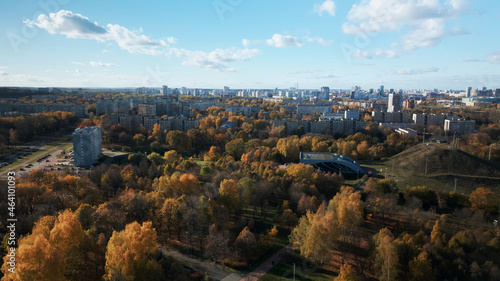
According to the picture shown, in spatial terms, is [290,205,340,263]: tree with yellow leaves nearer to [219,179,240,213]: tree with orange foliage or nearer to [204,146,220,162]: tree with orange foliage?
[219,179,240,213]: tree with orange foliage

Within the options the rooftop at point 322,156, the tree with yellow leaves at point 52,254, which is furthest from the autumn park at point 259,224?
the rooftop at point 322,156

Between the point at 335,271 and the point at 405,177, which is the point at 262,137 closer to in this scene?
the point at 405,177

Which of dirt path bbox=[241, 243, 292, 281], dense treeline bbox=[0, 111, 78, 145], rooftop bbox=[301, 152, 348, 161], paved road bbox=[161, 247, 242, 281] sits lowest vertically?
dirt path bbox=[241, 243, 292, 281]

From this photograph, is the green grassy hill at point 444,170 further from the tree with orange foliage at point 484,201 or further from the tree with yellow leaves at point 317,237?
the tree with yellow leaves at point 317,237

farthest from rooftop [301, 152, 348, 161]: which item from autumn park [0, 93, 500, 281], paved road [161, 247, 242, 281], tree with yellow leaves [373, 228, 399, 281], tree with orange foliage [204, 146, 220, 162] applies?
paved road [161, 247, 242, 281]

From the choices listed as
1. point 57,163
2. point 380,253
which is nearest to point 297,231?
point 380,253

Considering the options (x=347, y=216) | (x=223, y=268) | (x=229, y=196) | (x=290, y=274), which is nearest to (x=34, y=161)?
(x=229, y=196)

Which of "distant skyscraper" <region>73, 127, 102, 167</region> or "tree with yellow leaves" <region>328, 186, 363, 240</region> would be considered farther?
"distant skyscraper" <region>73, 127, 102, 167</region>
